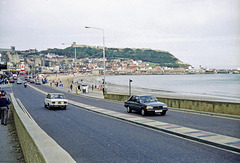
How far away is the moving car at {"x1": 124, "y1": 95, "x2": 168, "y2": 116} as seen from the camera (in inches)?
745

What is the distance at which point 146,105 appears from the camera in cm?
1897

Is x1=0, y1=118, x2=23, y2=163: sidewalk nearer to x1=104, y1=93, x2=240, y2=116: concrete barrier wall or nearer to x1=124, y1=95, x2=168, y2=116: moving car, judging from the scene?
x1=124, y1=95, x2=168, y2=116: moving car

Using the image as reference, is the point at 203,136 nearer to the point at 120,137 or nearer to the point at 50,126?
the point at 120,137

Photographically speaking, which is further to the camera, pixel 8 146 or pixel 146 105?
pixel 146 105

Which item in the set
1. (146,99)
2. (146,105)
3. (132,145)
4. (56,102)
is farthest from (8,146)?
(56,102)

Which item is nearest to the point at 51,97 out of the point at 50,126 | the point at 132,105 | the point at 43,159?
the point at 132,105

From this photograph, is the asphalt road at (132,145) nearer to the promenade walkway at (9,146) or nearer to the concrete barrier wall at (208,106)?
the promenade walkway at (9,146)

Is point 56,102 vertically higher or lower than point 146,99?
lower

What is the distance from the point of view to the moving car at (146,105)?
1892 cm

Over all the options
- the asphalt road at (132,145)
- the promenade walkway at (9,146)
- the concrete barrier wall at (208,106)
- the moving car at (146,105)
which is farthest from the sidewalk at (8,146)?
the concrete barrier wall at (208,106)

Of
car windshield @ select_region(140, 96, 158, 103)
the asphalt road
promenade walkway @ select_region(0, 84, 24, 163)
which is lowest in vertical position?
promenade walkway @ select_region(0, 84, 24, 163)

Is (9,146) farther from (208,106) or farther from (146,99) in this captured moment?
(208,106)

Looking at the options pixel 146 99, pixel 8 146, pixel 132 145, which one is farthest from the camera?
pixel 146 99

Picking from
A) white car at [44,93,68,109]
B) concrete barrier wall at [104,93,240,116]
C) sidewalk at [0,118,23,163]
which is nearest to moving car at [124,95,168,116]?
concrete barrier wall at [104,93,240,116]
